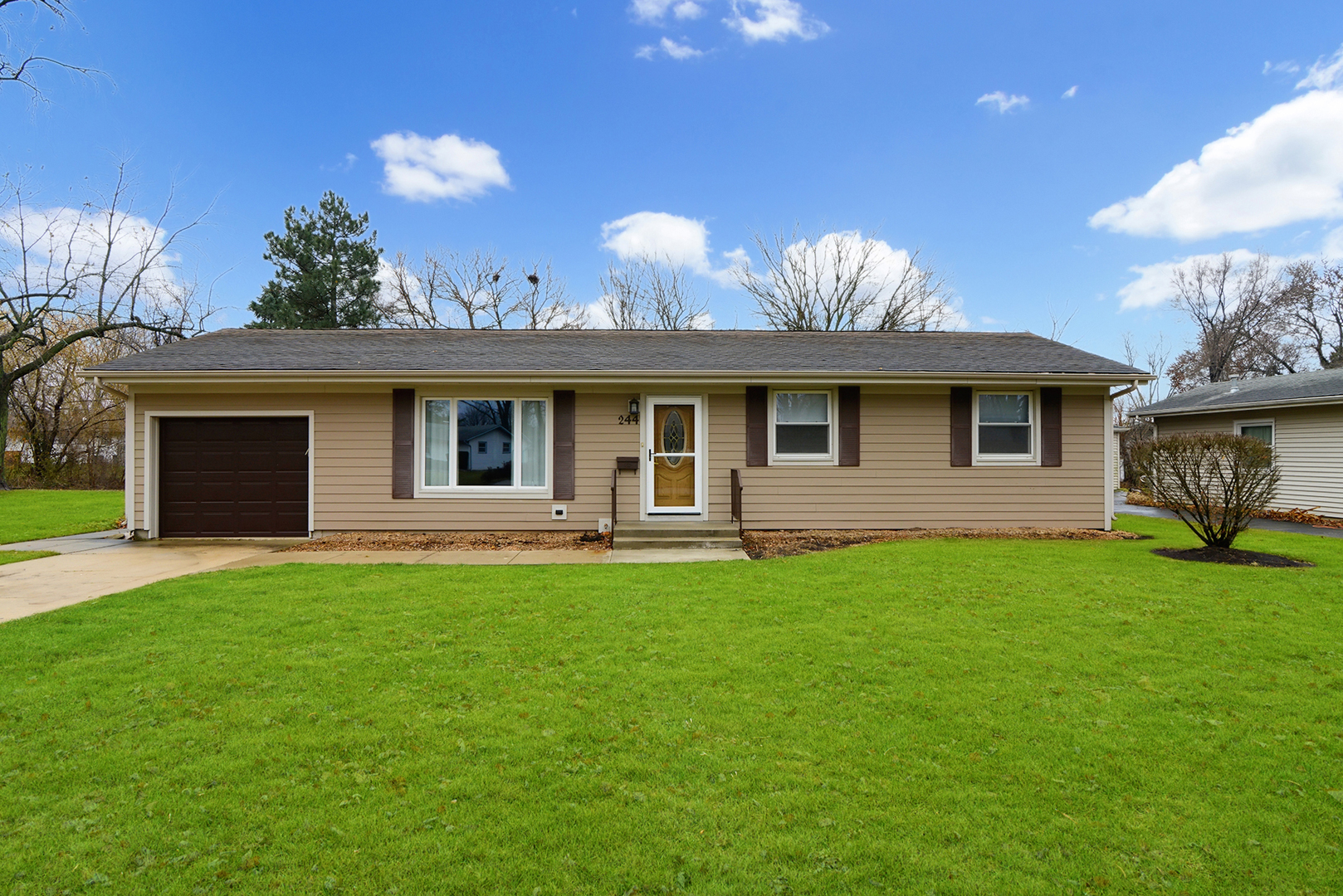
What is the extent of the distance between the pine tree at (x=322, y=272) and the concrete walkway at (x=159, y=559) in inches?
609

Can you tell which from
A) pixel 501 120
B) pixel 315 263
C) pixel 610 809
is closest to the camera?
pixel 610 809

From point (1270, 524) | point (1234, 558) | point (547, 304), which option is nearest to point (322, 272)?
point (547, 304)

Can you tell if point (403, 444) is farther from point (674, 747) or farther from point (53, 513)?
point (53, 513)

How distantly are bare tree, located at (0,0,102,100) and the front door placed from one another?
27.4 ft

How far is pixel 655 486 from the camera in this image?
9.74 m

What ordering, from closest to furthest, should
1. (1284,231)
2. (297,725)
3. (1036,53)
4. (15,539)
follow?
1. (297,725)
2. (15,539)
3. (1036,53)
4. (1284,231)

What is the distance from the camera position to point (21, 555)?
781 centimetres

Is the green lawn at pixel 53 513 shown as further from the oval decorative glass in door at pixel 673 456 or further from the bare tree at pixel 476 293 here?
the bare tree at pixel 476 293

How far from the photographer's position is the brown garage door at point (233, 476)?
9445 millimetres

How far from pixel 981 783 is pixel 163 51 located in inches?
661

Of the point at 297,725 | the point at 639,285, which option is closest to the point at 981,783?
the point at 297,725

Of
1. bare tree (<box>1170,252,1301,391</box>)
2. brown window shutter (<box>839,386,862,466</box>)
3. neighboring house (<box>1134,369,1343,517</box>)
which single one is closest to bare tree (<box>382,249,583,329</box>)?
brown window shutter (<box>839,386,862,466</box>)

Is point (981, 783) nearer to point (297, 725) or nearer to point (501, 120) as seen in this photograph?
point (297, 725)

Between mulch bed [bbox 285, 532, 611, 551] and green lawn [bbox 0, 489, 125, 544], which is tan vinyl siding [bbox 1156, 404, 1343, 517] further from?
green lawn [bbox 0, 489, 125, 544]
